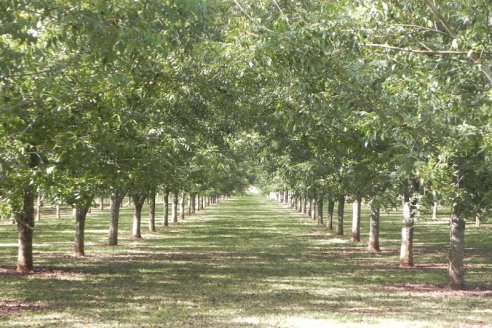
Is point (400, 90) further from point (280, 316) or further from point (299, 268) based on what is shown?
point (299, 268)

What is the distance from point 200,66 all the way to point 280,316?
6270 mm

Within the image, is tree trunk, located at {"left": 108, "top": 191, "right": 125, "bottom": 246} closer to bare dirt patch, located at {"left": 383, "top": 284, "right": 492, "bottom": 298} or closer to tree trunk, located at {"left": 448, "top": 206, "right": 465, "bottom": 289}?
bare dirt patch, located at {"left": 383, "top": 284, "right": 492, "bottom": 298}

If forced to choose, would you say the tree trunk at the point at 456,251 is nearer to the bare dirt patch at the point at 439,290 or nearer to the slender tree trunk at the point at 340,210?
the bare dirt patch at the point at 439,290

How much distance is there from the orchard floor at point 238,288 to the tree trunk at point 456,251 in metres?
0.41

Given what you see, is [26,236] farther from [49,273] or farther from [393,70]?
[393,70]

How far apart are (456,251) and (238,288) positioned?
274 inches

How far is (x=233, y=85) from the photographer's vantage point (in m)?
14.6

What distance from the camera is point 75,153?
13.6 m

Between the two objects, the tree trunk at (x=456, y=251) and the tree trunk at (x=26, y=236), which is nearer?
the tree trunk at (x=456, y=251)

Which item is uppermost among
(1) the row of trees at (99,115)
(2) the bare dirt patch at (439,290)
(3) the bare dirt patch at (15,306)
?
(1) the row of trees at (99,115)

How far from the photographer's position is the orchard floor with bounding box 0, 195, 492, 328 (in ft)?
46.2

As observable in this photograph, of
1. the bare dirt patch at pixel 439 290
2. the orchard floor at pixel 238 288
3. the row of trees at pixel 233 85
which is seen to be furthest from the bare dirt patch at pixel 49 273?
the bare dirt patch at pixel 439 290

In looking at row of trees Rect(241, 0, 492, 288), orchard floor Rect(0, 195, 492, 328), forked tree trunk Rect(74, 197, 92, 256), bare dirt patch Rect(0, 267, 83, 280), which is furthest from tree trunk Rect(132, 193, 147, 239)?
row of trees Rect(241, 0, 492, 288)

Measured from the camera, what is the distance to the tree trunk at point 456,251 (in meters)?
18.5
